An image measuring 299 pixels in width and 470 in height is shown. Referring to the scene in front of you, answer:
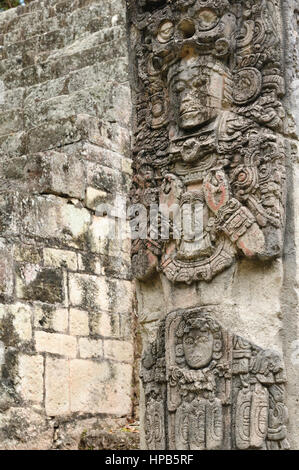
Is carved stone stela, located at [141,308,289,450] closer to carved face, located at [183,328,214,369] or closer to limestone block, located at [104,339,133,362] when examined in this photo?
carved face, located at [183,328,214,369]

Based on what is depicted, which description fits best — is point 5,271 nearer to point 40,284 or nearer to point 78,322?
point 40,284

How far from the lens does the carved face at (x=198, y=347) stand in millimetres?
5391

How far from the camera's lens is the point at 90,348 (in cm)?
832

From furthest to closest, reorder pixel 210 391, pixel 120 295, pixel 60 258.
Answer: pixel 120 295 < pixel 60 258 < pixel 210 391

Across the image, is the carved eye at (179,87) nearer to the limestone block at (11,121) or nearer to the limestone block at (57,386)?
the limestone block at (57,386)

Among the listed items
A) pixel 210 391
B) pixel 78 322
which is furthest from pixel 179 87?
pixel 78 322

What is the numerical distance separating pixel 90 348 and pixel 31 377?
0.83 meters

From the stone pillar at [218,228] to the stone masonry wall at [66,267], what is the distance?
1.95 meters

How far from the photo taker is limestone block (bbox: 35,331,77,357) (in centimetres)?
776

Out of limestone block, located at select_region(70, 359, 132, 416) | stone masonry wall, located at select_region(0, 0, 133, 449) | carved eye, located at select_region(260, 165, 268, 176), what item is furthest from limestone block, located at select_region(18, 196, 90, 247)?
carved eye, located at select_region(260, 165, 268, 176)

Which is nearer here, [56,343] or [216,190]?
[216,190]

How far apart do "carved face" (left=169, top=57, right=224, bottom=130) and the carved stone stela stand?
1103 mm

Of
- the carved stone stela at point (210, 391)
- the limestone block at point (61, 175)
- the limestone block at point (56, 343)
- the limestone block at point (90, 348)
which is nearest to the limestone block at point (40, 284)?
the limestone block at point (56, 343)
